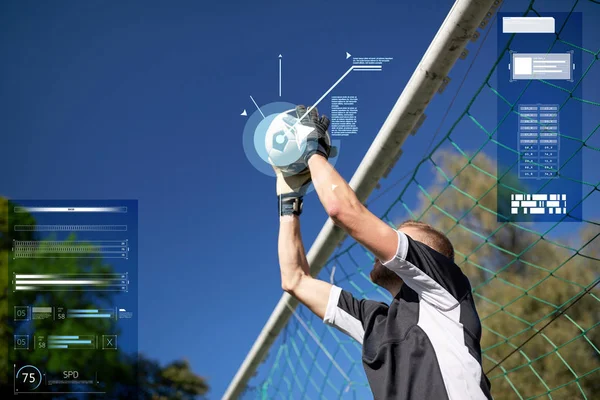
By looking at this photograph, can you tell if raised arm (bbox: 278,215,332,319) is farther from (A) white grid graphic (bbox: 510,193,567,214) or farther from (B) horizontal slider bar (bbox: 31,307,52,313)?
(B) horizontal slider bar (bbox: 31,307,52,313)

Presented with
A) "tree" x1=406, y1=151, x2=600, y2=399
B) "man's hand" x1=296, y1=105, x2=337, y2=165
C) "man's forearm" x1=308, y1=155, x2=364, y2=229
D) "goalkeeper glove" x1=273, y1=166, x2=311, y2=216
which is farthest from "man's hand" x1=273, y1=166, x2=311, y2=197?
"tree" x1=406, y1=151, x2=600, y2=399

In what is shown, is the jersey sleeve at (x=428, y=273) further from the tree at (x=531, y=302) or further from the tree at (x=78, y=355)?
the tree at (x=531, y=302)

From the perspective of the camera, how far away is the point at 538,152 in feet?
13.0

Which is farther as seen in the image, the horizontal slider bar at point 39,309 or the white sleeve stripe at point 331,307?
the horizontal slider bar at point 39,309

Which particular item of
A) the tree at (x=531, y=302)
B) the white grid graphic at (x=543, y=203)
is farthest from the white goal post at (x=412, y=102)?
the tree at (x=531, y=302)

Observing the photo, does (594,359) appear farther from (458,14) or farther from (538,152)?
(458,14)

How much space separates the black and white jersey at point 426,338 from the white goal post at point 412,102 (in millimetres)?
740

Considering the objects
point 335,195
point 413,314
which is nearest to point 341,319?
point 413,314

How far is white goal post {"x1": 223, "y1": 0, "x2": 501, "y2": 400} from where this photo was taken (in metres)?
2.25

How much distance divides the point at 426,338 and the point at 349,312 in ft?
1.13

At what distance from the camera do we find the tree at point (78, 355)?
17.4ft

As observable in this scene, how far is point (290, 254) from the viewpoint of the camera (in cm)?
228

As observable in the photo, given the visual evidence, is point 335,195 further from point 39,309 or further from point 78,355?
point 78,355

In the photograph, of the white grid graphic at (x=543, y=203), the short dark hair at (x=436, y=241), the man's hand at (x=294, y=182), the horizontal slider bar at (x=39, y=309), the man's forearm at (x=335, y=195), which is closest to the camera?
the man's forearm at (x=335, y=195)
